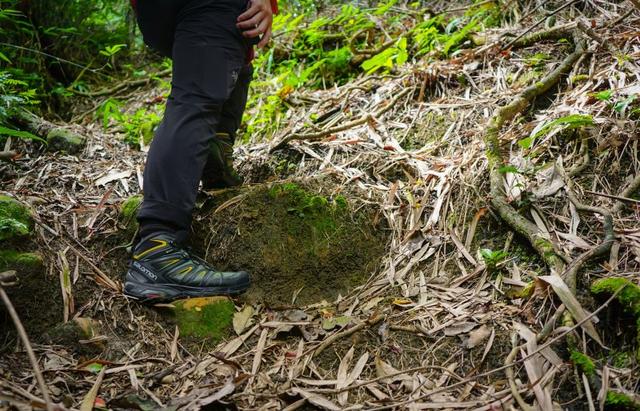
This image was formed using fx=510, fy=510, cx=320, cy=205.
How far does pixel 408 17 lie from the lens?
181 inches

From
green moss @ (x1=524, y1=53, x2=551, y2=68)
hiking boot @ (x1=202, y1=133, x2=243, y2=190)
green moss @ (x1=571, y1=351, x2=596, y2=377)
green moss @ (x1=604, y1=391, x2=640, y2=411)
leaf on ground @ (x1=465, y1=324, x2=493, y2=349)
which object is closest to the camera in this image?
green moss @ (x1=604, y1=391, x2=640, y2=411)

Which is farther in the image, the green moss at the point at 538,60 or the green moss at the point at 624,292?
the green moss at the point at 538,60

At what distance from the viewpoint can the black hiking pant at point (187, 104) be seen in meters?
2.24

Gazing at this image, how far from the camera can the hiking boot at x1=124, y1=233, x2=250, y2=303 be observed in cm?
219

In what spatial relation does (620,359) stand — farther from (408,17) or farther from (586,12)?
(408,17)

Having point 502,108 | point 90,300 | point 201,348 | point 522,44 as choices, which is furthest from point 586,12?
point 90,300

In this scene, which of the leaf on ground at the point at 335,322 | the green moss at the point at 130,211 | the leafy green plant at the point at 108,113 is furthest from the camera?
the leafy green plant at the point at 108,113

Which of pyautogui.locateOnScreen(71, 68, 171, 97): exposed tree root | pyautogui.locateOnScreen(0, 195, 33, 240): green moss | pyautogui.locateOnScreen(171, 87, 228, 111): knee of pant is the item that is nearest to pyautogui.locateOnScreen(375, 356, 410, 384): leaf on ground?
pyautogui.locateOnScreen(171, 87, 228, 111): knee of pant

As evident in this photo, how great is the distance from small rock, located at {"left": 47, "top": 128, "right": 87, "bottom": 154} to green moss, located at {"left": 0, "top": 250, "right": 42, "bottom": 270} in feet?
5.11

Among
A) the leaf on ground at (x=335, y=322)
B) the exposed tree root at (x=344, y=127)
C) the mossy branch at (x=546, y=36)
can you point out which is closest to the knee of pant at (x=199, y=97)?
the exposed tree root at (x=344, y=127)

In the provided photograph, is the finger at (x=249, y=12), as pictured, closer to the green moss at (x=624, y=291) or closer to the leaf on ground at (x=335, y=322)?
the leaf on ground at (x=335, y=322)

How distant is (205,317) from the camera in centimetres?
216

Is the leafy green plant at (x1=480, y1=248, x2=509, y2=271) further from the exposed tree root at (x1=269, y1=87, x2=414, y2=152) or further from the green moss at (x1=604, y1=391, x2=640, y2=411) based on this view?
the exposed tree root at (x1=269, y1=87, x2=414, y2=152)

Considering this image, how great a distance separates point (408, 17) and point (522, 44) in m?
1.47
